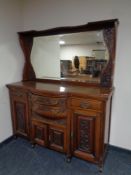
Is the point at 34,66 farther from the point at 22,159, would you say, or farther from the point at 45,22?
the point at 22,159

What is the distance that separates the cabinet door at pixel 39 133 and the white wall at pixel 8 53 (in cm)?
51

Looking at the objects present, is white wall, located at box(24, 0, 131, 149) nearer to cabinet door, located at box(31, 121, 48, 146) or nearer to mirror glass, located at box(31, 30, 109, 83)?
mirror glass, located at box(31, 30, 109, 83)

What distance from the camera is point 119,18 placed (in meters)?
1.83

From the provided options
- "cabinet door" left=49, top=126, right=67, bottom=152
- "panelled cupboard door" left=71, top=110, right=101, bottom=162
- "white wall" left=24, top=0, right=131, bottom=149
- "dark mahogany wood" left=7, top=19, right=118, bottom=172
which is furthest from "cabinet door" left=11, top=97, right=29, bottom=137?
"white wall" left=24, top=0, right=131, bottom=149

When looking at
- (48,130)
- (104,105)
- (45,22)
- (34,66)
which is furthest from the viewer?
(34,66)

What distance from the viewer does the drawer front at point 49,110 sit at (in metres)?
1.86

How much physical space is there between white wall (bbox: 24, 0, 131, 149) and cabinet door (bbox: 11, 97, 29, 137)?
3.99 ft

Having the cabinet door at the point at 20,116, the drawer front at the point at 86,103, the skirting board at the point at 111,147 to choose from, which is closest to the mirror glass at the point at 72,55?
the drawer front at the point at 86,103

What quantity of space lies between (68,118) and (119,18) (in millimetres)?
1357

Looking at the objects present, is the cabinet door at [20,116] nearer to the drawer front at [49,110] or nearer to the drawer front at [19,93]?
the drawer front at [19,93]

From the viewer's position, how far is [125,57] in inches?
74.0

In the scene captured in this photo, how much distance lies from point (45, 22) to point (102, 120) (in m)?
1.66

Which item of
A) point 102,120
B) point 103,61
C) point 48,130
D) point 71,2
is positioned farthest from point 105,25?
point 48,130

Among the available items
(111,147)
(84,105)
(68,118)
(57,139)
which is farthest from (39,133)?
(111,147)
